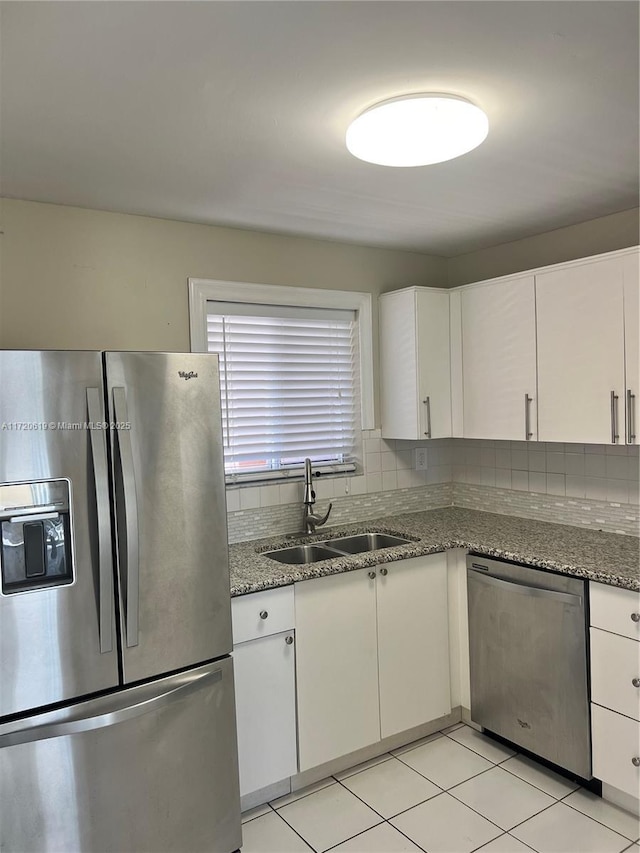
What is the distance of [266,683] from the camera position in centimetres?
248

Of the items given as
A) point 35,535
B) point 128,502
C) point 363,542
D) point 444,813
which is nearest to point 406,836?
point 444,813

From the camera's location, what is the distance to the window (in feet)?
10.2

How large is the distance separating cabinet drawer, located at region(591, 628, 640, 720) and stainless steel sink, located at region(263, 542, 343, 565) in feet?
3.79

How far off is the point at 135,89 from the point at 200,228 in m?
1.30

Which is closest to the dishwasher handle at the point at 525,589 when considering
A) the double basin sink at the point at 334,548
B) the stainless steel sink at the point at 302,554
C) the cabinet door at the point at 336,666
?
the double basin sink at the point at 334,548

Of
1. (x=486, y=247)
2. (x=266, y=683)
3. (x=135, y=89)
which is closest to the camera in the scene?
(x=135, y=89)

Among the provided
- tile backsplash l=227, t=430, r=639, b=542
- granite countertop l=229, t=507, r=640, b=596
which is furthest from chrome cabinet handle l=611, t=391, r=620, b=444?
granite countertop l=229, t=507, r=640, b=596

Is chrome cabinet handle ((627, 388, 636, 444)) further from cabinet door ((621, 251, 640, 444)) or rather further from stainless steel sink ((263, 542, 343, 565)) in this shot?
stainless steel sink ((263, 542, 343, 565))

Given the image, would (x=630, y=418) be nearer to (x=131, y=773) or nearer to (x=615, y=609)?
(x=615, y=609)

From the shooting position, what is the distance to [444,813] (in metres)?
2.44

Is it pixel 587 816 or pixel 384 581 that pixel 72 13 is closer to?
pixel 384 581

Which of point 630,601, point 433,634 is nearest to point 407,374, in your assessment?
point 433,634

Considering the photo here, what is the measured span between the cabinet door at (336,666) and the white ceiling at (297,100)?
1612 millimetres

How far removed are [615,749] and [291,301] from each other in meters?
2.40
